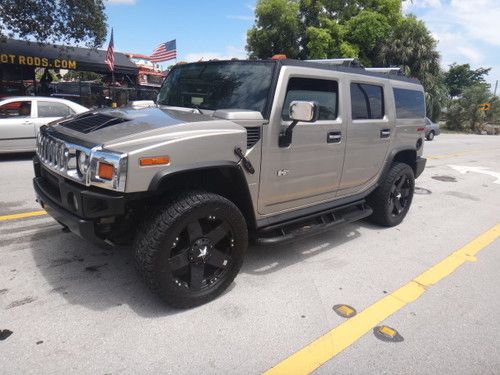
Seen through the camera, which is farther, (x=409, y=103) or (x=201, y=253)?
(x=409, y=103)

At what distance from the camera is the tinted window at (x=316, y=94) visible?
137 inches

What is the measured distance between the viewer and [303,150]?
3.63m

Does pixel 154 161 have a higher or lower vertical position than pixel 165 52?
lower

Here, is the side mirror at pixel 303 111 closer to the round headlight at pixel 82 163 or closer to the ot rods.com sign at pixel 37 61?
the round headlight at pixel 82 163

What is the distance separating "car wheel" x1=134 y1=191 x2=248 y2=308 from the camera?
2.74 m

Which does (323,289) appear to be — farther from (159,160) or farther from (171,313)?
(159,160)

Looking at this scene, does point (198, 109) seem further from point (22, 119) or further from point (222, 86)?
point (22, 119)

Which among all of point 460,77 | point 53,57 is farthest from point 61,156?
point 460,77

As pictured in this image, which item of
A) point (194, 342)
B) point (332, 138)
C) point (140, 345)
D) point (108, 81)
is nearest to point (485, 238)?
point (332, 138)

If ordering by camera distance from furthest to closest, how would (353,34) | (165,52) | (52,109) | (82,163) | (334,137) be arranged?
(353,34) < (165,52) < (52,109) < (334,137) < (82,163)

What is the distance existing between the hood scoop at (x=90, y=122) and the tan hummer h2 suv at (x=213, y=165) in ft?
0.05

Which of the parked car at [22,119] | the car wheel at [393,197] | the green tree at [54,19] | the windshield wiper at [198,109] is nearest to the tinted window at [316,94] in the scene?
the windshield wiper at [198,109]

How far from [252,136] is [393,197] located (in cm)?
285

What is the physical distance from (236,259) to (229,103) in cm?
134
